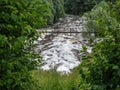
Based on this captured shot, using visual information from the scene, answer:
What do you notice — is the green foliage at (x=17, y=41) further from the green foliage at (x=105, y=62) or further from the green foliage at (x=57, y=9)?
the green foliage at (x=57, y=9)

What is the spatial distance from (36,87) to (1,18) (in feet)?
2.34

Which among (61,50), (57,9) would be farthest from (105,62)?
(57,9)

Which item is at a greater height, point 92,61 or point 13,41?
point 13,41

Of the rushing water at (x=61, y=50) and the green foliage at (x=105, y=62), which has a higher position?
the green foliage at (x=105, y=62)

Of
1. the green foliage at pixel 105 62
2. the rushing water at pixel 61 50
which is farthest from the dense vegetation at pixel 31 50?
the rushing water at pixel 61 50

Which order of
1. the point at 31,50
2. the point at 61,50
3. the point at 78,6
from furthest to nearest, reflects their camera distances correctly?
the point at 78,6 → the point at 61,50 → the point at 31,50

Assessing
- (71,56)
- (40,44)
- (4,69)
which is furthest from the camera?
(40,44)

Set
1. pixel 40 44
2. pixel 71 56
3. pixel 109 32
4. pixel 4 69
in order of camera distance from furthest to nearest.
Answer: pixel 40 44
pixel 71 56
pixel 109 32
pixel 4 69

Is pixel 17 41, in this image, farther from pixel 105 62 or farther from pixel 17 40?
pixel 105 62

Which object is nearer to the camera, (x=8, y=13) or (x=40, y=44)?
(x=8, y=13)

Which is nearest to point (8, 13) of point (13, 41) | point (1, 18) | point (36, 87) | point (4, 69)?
point (1, 18)

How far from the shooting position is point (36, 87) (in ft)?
10.2

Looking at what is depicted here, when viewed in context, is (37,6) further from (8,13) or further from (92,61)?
(92,61)

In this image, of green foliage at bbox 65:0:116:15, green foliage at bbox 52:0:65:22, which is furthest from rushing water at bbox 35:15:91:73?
green foliage at bbox 65:0:116:15
